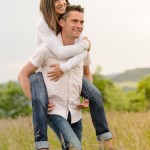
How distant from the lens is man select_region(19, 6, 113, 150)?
5297mm

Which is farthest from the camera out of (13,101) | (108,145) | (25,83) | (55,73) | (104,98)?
(104,98)

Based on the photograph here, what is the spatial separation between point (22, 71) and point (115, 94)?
191 ft

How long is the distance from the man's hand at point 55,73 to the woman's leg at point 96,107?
327 mm

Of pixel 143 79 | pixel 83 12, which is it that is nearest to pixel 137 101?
pixel 143 79

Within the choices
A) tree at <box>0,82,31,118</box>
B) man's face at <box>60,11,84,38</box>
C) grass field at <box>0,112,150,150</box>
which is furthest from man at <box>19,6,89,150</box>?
tree at <box>0,82,31,118</box>

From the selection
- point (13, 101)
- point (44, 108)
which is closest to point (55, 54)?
point (44, 108)

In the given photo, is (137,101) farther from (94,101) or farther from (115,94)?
(94,101)

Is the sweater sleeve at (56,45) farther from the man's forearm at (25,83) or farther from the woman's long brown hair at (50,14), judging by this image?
the man's forearm at (25,83)

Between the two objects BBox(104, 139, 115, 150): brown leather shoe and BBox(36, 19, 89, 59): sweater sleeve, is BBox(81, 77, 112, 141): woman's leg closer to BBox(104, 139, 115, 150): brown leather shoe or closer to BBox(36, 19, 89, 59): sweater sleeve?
BBox(104, 139, 115, 150): brown leather shoe

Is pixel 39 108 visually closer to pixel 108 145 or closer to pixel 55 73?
pixel 55 73

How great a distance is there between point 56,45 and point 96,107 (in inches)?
31.7

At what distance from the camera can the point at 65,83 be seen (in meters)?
5.37

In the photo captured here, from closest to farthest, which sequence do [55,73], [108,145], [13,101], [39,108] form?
1. [39,108]
2. [55,73]
3. [108,145]
4. [13,101]

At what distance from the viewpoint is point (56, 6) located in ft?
17.5
